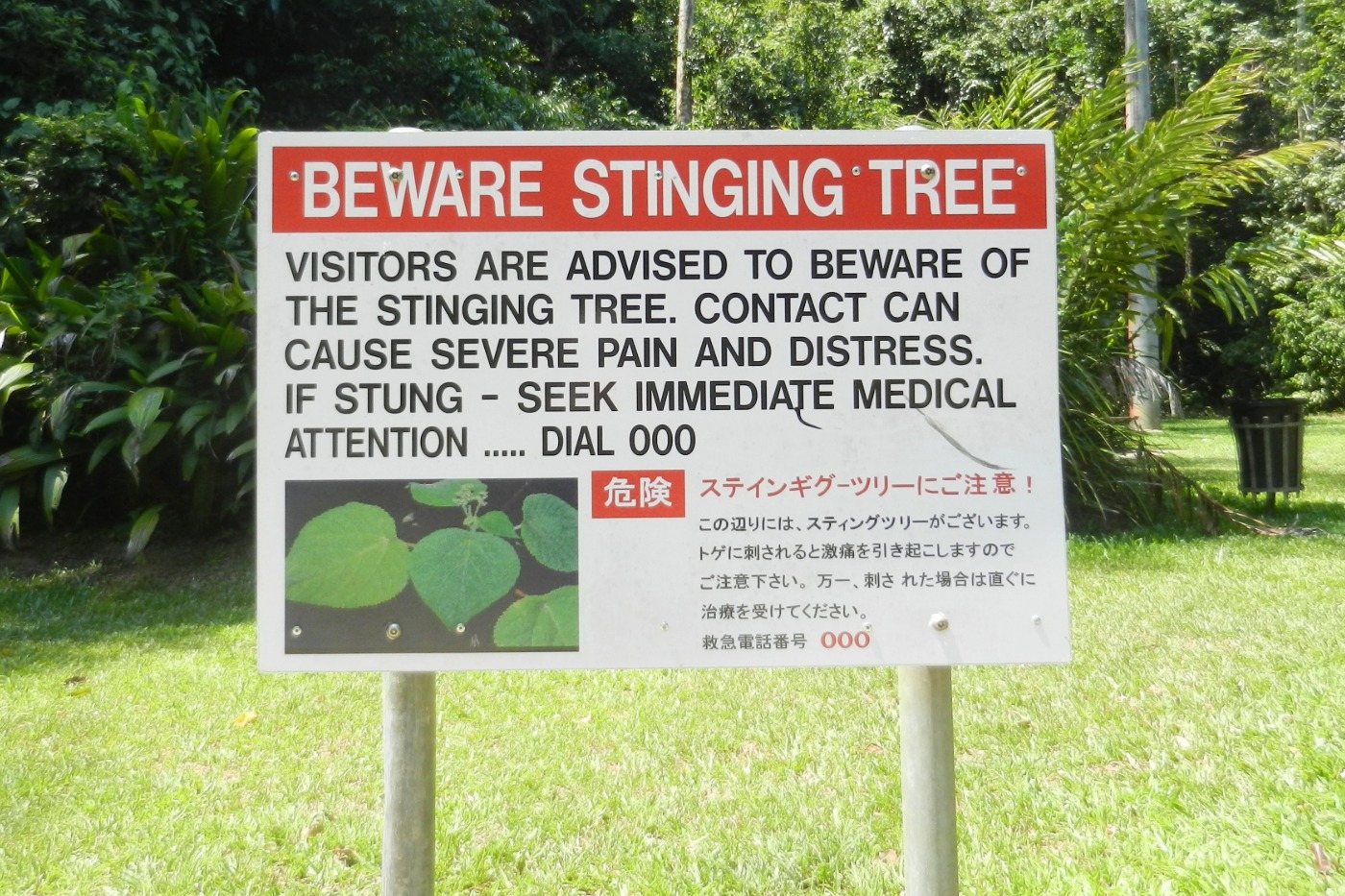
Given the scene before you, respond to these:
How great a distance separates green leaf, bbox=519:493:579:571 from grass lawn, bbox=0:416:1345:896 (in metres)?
1.36

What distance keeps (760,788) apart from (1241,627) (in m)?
2.98

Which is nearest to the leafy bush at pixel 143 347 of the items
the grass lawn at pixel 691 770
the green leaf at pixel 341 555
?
the grass lawn at pixel 691 770

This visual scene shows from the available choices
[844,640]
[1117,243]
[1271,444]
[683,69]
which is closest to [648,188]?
[844,640]

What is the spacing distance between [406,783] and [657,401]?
83 cm

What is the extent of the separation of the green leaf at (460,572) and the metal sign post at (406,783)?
0.49 feet

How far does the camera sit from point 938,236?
204 centimetres

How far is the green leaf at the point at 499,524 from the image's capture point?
78.4 inches

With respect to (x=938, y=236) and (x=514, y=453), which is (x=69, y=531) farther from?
(x=938, y=236)

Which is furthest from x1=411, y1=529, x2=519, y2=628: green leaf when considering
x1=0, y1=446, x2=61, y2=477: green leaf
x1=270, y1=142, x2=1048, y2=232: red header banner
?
x1=0, y1=446, x2=61, y2=477: green leaf

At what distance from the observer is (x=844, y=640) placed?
2.00 meters

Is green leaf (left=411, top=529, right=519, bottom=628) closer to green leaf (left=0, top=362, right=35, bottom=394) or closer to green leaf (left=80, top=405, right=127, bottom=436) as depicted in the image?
green leaf (left=80, top=405, right=127, bottom=436)

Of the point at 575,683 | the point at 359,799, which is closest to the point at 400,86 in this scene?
the point at 575,683

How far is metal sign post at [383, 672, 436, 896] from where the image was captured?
207 cm

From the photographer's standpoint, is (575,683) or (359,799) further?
(575,683)
